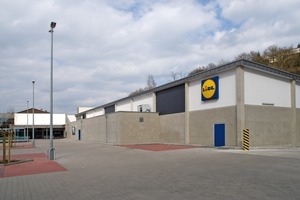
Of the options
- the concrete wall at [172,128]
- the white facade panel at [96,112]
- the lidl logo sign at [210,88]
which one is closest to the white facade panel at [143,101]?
the concrete wall at [172,128]

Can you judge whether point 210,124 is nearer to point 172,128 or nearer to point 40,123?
point 172,128

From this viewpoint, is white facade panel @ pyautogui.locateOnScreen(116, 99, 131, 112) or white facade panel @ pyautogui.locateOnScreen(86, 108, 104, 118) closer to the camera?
white facade panel @ pyautogui.locateOnScreen(116, 99, 131, 112)

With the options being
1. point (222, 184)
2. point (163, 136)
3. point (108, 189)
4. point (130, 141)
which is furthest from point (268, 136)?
point (108, 189)

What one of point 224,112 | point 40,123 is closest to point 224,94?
point 224,112

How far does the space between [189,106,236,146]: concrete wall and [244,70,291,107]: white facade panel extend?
6.71ft

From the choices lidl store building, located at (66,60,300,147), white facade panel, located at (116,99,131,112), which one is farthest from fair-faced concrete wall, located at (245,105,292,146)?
white facade panel, located at (116,99,131,112)

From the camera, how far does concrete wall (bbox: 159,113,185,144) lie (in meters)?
33.7

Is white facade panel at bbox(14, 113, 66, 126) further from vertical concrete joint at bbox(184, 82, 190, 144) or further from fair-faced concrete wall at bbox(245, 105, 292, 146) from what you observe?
fair-faced concrete wall at bbox(245, 105, 292, 146)

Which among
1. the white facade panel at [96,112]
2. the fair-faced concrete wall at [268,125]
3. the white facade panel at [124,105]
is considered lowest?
the fair-faced concrete wall at [268,125]

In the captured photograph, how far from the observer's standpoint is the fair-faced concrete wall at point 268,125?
1008 inches

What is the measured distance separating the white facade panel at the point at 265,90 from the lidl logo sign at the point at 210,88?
9.39 feet

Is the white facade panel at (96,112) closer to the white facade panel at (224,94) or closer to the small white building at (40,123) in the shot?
the small white building at (40,123)

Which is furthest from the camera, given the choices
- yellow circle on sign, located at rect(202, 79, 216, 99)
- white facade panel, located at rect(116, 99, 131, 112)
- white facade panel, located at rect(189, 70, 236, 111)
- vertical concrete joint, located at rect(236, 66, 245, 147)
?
white facade panel, located at rect(116, 99, 131, 112)

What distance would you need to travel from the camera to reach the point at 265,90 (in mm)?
27312
